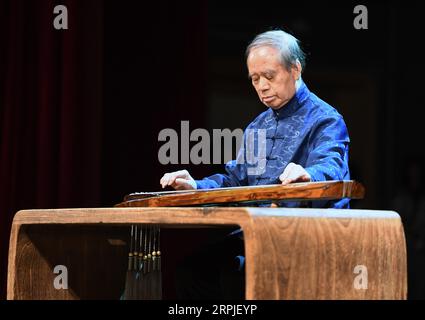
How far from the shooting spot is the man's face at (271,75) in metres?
2.25

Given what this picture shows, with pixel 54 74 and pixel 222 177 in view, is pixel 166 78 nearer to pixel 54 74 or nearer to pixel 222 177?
pixel 54 74

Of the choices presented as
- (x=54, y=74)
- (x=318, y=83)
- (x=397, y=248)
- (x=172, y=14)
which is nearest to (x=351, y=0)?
(x=318, y=83)

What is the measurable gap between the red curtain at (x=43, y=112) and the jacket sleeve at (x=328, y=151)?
111cm

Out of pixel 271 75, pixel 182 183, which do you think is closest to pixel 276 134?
pixel 271 75

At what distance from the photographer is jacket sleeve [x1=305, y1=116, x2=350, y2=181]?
6.63 feet

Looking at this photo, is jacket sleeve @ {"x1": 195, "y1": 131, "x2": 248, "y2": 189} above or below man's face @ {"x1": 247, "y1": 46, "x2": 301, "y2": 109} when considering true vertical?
below

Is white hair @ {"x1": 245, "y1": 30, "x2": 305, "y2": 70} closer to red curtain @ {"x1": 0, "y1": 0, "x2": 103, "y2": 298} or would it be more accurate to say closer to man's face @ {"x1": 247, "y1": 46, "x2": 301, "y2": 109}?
man's face @ {"x1": 247, "y1": 46, "x2": 301, "y2": 109}

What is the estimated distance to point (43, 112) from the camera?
3.01 meters

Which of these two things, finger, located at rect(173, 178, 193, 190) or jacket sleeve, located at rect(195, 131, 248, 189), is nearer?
finger, located at rect(173, 178, 193, 190)

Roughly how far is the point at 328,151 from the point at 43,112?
1.27 meters

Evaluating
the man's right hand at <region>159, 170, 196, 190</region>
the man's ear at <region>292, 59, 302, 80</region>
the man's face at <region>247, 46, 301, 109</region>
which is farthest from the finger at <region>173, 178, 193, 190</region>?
the man's ear at <region>292, 59, 302, 80</region>

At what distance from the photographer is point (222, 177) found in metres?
2.46
